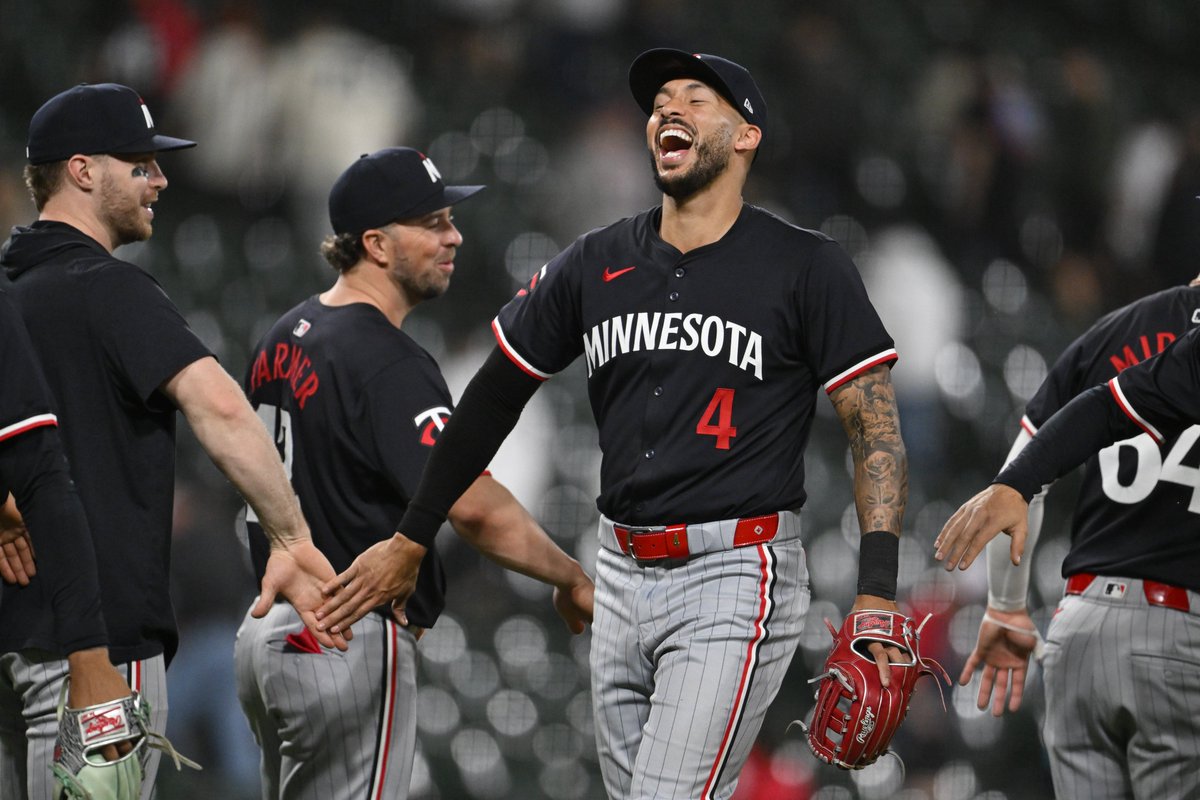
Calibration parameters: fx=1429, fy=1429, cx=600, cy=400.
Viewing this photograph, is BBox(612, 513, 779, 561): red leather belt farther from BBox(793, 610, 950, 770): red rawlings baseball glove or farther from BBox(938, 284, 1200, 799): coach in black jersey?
BBox(938, 284, 1200, 799): coach in black jersey

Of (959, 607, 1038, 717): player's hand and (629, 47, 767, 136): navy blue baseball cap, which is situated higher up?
(629, 47, 767, 136): navy blue baseball cap

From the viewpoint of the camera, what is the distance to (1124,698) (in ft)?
11.4

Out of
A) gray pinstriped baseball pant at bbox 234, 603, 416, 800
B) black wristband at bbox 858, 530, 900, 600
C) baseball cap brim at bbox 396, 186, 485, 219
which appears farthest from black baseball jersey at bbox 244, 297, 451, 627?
black wristband at bbox 858, 530, 900, 600

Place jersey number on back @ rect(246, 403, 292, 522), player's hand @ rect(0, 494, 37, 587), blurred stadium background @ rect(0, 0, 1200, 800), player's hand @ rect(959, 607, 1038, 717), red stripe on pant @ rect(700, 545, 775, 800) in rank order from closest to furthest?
red stripe on pant @ rect(700, 545, 775, 800), player's hand @ rect(0, 494, 37, 587), jersey number on back @ rect(246, 403, 292, 522), player's hand @ rect(959, 607, 1038, 717), blurred stadium background @ rect(0, 0, 1200, 800)

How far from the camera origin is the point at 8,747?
118 inches

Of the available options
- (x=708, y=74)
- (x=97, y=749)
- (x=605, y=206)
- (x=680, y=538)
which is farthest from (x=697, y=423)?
(x=605, y=206)

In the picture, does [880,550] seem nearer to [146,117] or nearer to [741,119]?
[741,119]

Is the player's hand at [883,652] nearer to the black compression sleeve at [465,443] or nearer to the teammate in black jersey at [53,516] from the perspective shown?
the black compression sleeve at [465,443]

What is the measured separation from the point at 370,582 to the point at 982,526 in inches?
51.9

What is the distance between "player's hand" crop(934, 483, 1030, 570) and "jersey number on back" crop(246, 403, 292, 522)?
64.0 inches

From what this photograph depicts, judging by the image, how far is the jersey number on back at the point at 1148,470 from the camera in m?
3.47

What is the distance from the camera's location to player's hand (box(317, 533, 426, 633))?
3.13 m

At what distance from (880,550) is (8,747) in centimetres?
185

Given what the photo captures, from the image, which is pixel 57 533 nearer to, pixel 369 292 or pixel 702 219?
pixel 702 219
